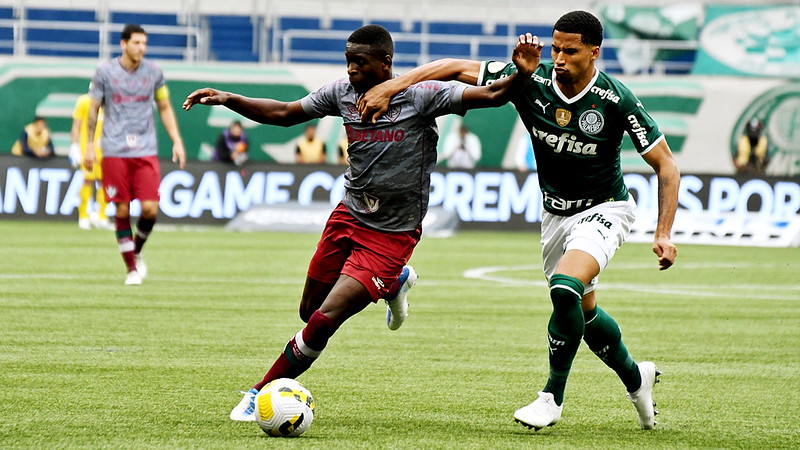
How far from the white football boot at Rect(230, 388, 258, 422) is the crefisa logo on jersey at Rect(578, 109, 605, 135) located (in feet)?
6.78

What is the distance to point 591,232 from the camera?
248 inches

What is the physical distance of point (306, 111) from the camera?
675 centimetres

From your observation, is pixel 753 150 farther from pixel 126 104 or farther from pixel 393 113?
A: pixel 393 113

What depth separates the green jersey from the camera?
6344mm

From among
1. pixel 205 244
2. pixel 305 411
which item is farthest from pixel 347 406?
pixel 205 244

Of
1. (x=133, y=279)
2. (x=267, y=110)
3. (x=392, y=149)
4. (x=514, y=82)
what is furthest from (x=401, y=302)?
(x=133, y=279)

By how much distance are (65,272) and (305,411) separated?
28.7ft

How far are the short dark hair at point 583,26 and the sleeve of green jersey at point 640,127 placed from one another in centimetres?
34

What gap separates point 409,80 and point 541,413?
70.5 inches

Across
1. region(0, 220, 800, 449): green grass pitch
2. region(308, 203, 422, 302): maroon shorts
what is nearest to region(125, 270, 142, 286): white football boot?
region(0, 220, 800, 449): green grass pitch

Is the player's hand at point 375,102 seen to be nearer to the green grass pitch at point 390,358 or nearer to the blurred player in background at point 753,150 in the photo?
the green grass pitch at point 390,358

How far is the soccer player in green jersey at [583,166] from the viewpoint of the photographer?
20.2ft

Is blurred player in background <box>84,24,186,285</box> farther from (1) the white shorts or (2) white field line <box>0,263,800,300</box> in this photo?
(1) the white shorts

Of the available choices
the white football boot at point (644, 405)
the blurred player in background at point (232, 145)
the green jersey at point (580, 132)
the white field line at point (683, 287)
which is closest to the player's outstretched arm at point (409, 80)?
the green jersey at point (580, 132)
